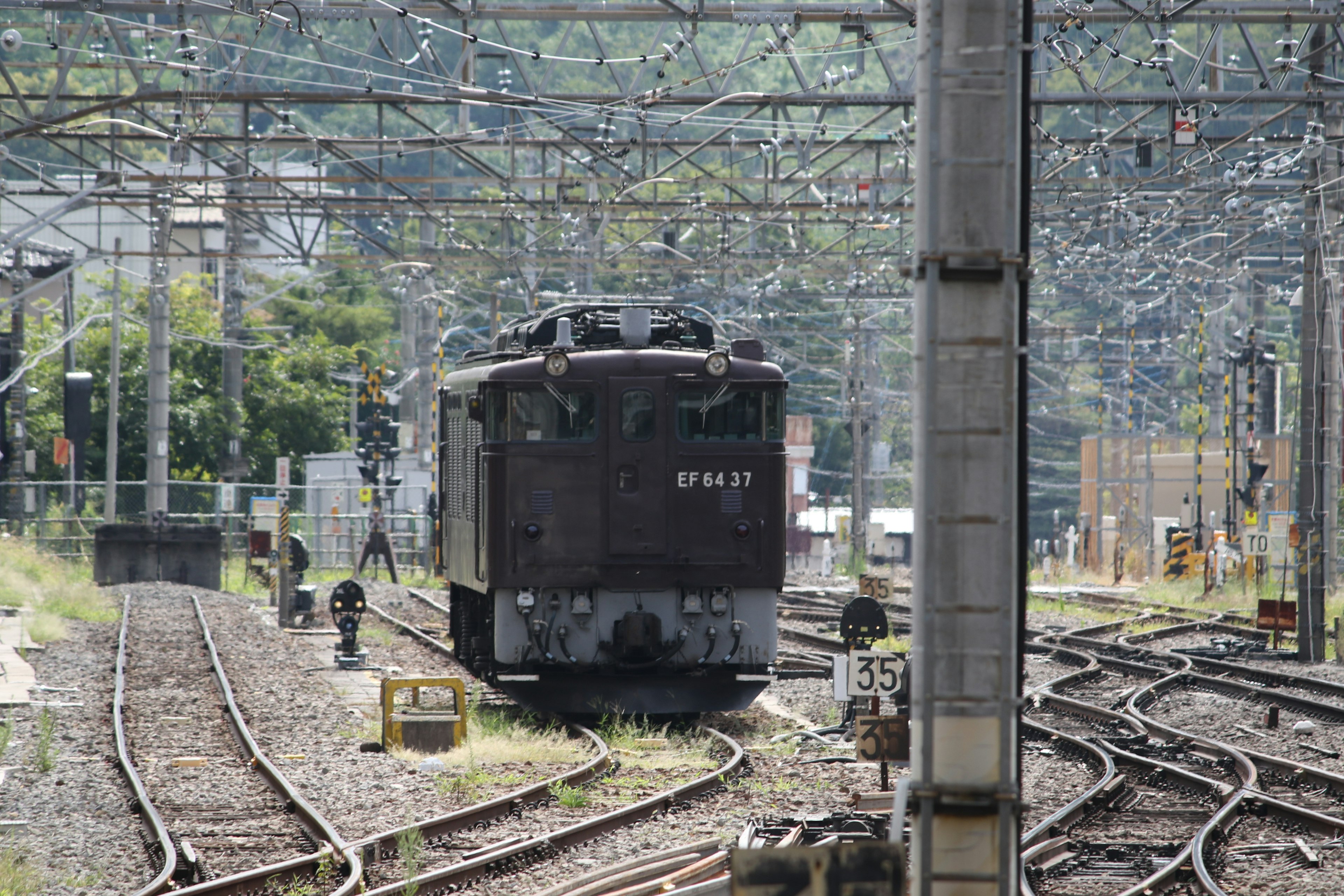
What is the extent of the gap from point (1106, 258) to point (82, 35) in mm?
23242

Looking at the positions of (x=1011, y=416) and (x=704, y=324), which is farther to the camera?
(x=704, y=324)

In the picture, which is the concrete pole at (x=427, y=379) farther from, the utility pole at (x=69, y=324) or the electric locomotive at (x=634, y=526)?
the electric locomotive at (x=634, y=526)

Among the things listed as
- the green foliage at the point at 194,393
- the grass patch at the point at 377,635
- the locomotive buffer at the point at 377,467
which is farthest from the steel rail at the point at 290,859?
the green foliage at the point at 194,393

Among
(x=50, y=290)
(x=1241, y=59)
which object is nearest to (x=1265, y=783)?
(x=50, y=290)

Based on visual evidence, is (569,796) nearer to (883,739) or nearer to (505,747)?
(883,739)

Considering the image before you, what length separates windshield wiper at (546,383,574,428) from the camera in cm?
1395

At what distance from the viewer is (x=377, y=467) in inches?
1368

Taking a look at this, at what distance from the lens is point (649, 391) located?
1402cm

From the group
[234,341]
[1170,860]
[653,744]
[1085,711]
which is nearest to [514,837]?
[1170,860]

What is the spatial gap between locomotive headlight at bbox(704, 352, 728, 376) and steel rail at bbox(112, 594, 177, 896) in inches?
212

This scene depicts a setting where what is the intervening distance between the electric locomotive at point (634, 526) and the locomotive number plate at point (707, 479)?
0.04 feet

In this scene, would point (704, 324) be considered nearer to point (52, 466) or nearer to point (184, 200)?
point (184, 200)

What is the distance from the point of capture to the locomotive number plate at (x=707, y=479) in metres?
14.0

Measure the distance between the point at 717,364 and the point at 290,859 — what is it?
6.05 m
